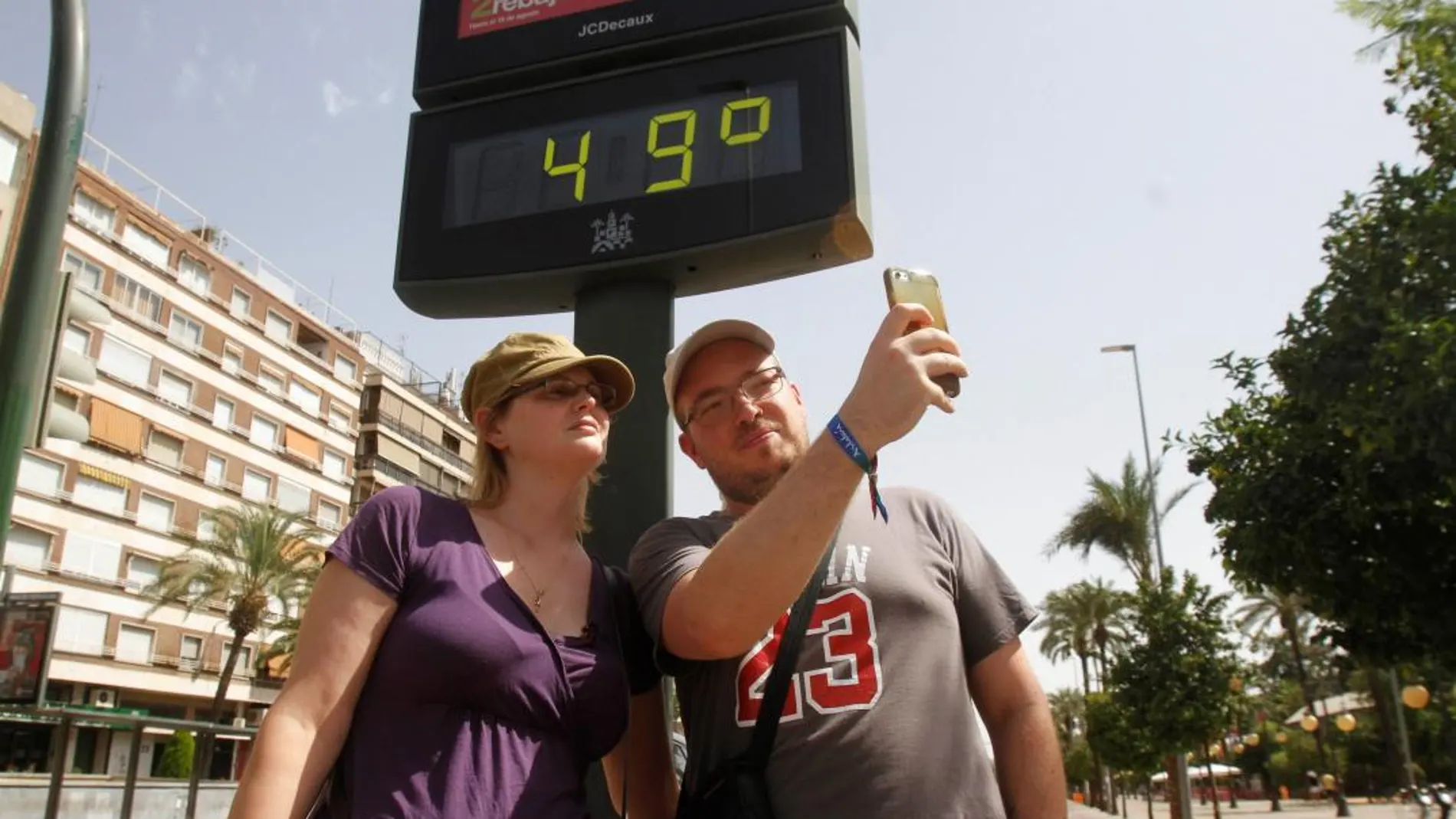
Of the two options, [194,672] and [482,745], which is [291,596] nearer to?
[194,672]

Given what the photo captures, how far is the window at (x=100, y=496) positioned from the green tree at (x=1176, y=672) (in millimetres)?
33679

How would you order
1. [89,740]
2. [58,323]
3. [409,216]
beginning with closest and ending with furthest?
[409,216], [58,323], [89,740]

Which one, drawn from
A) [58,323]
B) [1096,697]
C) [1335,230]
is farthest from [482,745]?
[1096,697]

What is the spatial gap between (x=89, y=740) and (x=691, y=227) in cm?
4360

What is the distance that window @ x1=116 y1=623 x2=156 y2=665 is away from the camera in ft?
120

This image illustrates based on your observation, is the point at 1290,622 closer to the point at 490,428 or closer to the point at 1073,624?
the point at 1073,624

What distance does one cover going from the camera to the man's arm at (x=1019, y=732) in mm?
1997

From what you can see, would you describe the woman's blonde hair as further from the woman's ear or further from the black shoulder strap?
the black shoulder strap

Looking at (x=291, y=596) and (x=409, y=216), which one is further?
(x=291, y=596)

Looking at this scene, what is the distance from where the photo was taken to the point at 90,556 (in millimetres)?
35812

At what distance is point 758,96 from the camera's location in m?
A: 3.35

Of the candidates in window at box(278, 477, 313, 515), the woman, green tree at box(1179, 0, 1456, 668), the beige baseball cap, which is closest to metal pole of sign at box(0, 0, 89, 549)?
the woman

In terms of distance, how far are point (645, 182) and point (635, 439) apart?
2.92 ft

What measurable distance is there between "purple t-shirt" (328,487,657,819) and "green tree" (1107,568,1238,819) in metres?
25.2
